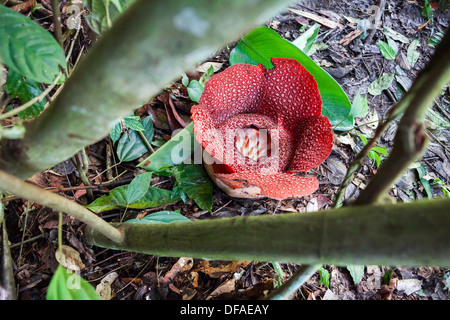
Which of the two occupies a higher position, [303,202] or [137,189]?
[137,189]

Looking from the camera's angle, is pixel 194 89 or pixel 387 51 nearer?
pixel 194 89

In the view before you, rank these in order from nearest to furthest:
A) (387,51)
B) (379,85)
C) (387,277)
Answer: (387,277) < (379,85) < (387,51)

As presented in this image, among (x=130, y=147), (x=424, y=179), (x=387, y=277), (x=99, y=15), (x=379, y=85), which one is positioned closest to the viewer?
(x=99, y=15)

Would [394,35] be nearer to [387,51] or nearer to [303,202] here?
[387,51]

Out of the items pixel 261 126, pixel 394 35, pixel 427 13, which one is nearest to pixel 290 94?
pixel 261 126

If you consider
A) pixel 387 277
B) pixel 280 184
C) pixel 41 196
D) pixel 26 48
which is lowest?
pixel 387 277

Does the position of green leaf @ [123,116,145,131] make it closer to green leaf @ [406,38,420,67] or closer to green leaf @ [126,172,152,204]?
green leaf @ [126,172,152,204]

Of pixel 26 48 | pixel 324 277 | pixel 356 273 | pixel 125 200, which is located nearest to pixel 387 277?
pixel 356 273
